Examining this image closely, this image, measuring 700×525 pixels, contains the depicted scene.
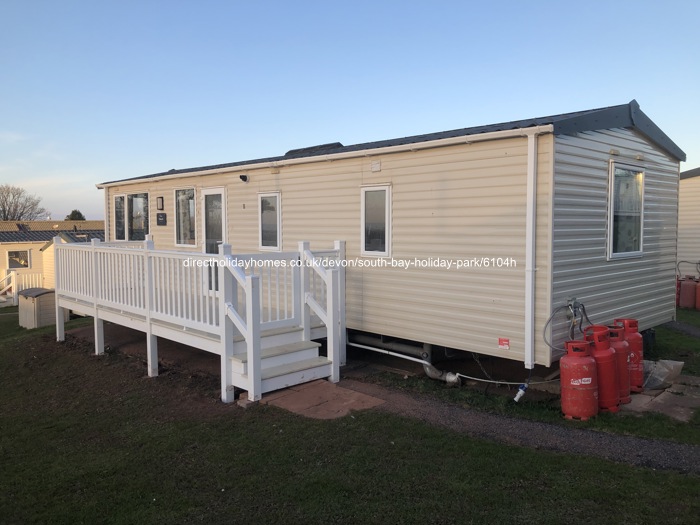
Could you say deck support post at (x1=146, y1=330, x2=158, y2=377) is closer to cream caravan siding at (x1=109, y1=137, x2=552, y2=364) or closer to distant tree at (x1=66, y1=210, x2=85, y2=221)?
cream caravan siding at (x1=109, y1=137, x2=552, y2=364)

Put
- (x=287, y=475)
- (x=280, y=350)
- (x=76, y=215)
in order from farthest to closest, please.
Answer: (x=76, y=215) < (x=280, y=350) < (x=287, y=475)

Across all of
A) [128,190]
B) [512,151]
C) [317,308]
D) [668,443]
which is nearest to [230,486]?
[317,308]

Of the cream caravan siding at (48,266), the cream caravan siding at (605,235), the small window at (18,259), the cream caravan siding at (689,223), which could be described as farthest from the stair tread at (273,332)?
the small window at (18,259)

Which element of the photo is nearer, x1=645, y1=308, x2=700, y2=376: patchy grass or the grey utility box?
x1=645, y1=308, x2=700, y2=376: patchy grass

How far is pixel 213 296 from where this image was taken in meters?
5.61

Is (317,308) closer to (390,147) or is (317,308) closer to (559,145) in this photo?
(390,147)

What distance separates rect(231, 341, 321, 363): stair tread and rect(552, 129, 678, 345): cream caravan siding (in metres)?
2.66

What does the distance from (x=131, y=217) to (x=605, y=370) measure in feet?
28.9

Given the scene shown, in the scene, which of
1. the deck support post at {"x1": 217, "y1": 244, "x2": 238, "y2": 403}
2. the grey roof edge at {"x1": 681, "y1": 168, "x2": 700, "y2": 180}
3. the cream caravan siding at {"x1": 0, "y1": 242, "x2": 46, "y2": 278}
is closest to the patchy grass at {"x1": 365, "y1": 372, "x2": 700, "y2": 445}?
the deck support post at {"x1": 217, "y1": 244, "x2": 238, "y2": 403}

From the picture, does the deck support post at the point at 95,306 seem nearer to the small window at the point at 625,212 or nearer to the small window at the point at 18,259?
the small window at the point at 625,212

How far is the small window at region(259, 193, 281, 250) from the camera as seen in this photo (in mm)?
7922

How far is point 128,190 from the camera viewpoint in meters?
10.5

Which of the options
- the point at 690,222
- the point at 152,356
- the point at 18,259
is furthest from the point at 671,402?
the point at 18,259

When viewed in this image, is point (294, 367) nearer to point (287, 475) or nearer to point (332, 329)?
point (332, 329)
